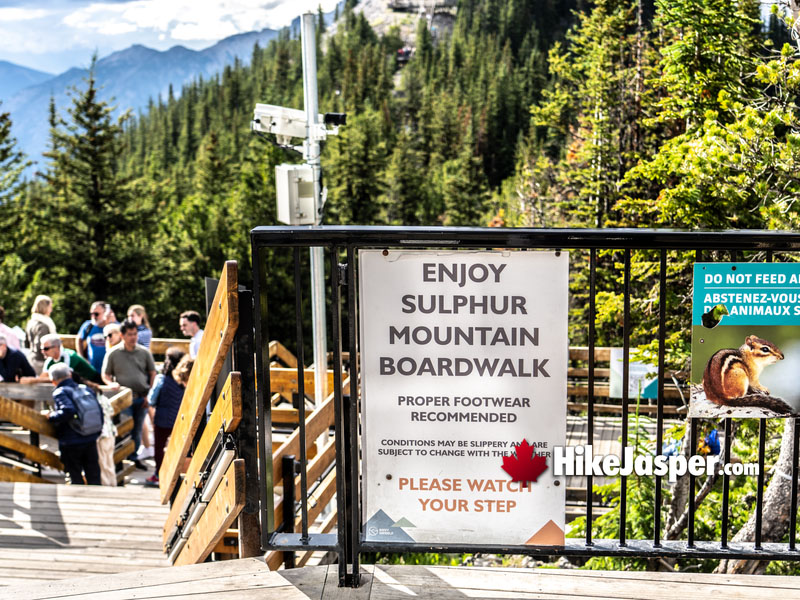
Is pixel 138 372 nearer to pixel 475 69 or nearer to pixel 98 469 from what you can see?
pixel 98 469

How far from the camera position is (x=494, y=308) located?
2.90 m

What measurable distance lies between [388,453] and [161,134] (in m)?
148

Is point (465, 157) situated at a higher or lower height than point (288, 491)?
higher

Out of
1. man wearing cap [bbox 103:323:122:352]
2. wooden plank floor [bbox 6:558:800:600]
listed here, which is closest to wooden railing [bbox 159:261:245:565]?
wooden plank floor [bbox 6:558:800:600]

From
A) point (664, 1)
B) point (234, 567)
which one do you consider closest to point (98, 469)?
point (234, 567)

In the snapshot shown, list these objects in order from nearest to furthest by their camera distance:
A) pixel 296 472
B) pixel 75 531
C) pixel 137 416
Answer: pixel 296 472
pixel 75 531
pixel 137 416

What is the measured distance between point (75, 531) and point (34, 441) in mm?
2846

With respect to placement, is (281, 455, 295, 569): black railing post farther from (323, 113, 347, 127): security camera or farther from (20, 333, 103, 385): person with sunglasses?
(323, 113, 347, 127): security camera

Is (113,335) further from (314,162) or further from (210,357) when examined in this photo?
(210,357)

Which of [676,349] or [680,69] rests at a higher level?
[680,69]

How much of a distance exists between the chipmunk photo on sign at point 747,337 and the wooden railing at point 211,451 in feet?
5.68

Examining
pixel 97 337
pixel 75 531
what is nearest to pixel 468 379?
pixel 75 531

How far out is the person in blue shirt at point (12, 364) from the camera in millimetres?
9438

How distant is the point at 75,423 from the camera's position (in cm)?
761
